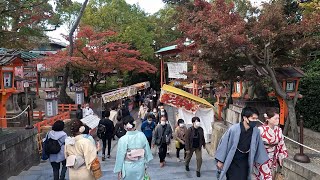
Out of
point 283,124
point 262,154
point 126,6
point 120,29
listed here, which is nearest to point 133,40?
point 120,29

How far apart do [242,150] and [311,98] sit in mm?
7943

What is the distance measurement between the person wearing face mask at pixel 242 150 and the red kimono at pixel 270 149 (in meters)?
0.33

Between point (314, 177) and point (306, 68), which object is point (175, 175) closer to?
point (314, 177)

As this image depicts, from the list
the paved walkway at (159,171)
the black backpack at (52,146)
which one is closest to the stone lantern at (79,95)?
the paved walkway at (159,171)

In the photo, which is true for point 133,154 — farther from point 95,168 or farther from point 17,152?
point 17,152

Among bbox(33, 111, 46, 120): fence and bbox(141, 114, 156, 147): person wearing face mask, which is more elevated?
bbox(141, 114, 156, 147): person wearing face mask

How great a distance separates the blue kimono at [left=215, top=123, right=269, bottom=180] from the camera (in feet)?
14.1

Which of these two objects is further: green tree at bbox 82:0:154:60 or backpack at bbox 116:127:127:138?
green tree at bbox 82:0:154:60

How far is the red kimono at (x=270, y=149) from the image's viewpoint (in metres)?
4.75

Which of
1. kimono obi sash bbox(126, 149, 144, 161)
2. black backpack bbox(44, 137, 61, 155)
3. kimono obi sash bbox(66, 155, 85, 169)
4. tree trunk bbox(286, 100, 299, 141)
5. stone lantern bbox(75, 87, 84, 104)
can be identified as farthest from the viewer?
stone lantern bbox(75, 87, 84, 104)

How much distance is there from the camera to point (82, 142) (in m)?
4.67

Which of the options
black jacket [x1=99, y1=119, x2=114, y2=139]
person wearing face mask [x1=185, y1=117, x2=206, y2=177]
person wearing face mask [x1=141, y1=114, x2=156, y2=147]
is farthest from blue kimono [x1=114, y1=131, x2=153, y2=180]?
black jacket [x1=99, y1=119, x2=114, y2=139]

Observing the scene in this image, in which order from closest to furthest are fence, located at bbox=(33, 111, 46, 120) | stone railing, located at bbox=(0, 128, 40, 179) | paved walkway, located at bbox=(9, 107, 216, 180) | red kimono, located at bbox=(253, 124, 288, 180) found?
1. red kimono, located at bbox=(253, 124, 288, 180)
2. stone railing, located at bbox=(0, 128, 40, 179)
3. paved walkway, located at bbox=(9, 107, 216, 180)
4. fence, located at bbox=(33, 111, 46, 120)

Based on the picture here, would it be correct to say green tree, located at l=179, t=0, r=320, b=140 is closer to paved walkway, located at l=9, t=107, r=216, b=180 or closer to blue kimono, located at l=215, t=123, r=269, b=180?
paved walkway, located at l=9, t=107, r=216, b=180
